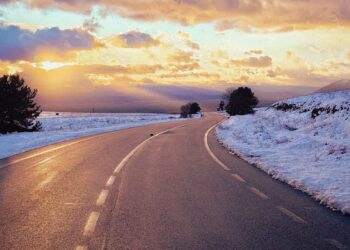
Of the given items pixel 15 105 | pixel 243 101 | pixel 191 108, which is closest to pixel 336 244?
pixel 15 105

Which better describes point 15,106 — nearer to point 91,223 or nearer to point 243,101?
point 91,223

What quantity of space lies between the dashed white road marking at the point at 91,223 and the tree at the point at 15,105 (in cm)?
2976

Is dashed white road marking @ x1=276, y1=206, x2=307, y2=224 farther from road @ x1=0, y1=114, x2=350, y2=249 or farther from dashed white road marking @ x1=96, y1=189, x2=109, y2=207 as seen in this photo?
dashed white road marking @ x1=96, y1=189, x2=109, y2=207

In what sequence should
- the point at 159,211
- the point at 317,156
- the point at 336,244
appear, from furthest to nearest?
the point at 317,156 < the point at 159,211 < the point at 336,244

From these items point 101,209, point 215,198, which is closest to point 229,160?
point 215,198

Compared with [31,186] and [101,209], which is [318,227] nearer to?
[101,209]

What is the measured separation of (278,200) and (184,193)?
1910 millimetres

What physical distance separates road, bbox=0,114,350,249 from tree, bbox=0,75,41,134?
74.8 ft

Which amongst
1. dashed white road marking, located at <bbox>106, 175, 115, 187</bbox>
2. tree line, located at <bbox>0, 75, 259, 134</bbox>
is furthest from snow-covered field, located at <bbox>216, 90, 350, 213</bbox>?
tree line, located at <bbox>0, 75, 259, 134</bbox>

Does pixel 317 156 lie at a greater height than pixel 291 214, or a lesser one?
greater

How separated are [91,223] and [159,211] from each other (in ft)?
4.16

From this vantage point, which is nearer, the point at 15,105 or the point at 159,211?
the point at 159,211

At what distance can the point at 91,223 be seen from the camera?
6.66 metres

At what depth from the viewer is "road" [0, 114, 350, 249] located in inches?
227
